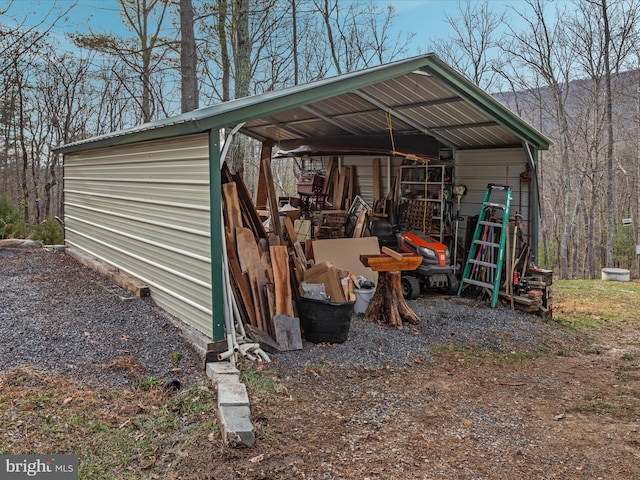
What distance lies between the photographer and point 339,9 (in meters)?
18.0

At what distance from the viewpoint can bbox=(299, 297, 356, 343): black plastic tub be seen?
490cm

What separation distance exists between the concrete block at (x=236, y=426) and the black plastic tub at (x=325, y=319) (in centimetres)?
172

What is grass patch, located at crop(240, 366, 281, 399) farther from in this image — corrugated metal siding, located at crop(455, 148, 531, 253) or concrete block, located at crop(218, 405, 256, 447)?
corrugated metal siding, located at crop(455, 148, 531, 253)

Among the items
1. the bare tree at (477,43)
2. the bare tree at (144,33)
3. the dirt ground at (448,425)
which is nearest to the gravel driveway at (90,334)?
the dirt ground at (448,425)

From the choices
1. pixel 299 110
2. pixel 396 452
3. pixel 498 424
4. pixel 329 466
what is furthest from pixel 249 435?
pixel 299 110

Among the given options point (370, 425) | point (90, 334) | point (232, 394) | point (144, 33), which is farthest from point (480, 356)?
point (144, 33)

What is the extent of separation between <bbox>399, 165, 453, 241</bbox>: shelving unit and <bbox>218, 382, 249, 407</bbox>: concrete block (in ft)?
18.0

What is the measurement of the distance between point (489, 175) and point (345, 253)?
2.97m

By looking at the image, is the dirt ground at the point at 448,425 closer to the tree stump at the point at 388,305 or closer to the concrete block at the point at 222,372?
the concrete block at the point at 222,372

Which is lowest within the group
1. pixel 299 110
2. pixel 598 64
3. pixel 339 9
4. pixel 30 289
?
pixel 30 289

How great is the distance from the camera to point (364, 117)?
7.89 meters

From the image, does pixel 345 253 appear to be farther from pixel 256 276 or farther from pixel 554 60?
pixel 554 60

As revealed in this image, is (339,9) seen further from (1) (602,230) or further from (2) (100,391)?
(2) (100,391)

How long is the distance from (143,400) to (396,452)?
1873 mm
